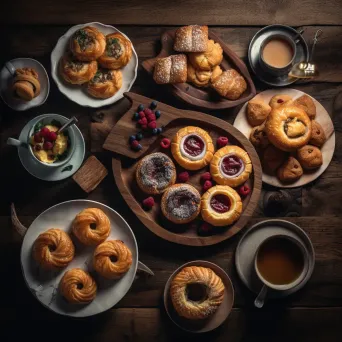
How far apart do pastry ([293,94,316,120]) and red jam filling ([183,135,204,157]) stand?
63 cm

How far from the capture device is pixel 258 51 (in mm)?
3482

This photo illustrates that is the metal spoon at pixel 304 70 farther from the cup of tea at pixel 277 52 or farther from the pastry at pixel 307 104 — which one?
the pastry at pixel 307 104

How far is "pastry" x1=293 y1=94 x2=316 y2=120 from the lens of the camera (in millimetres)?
3420

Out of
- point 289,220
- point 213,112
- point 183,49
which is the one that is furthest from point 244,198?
point 183,49

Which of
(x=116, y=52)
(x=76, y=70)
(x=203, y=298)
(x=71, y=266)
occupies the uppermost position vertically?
(x=116, y=52)

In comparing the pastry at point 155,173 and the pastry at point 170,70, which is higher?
the pastry at point 170,70

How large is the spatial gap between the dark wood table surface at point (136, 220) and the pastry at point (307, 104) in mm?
105

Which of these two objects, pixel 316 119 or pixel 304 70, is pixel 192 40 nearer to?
pixel 304 70

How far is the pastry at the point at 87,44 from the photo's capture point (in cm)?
326

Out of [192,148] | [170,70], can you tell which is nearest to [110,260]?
[192,148]

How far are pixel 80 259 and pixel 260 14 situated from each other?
1.84m

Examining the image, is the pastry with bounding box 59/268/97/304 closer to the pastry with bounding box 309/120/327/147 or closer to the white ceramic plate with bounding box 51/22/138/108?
the white ceramic plate with bounding box 51/22/138/108

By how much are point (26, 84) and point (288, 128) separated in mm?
1521

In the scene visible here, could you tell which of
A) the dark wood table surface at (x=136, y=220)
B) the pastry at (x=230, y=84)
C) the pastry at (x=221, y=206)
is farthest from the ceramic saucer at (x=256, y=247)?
the pastry at (x=230, y=84)
